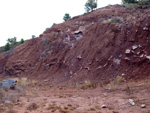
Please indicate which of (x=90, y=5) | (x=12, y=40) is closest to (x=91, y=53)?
(x=90, y=5)

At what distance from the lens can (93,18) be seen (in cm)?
2275

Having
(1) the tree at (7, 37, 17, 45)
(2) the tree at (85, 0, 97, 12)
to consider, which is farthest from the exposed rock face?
(1) the tree at (7, 37, 17, 45)

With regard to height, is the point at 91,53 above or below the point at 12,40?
below

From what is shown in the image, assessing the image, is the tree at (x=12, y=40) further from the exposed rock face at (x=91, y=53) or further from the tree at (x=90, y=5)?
the tree at (x=90, y=5)

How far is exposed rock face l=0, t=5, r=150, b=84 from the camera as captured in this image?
1178cm

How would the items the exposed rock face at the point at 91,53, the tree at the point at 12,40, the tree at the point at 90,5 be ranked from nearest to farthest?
the exposed rock face at the point at 91,53, the tree at the point at 90,5, the tree at the point at 12,40

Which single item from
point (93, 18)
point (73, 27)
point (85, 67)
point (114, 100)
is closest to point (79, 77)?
point (85, 67)

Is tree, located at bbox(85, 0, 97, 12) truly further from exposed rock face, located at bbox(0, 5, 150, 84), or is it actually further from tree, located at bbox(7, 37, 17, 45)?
tree, located at bbox(7, 37, 17, 45)

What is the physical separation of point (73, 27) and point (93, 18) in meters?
3.21

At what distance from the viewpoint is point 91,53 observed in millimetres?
15102

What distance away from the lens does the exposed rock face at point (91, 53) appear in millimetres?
11781

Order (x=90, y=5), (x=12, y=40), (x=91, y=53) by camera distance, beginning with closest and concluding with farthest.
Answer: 1. (x=91, y=53)
2. (x=90, y=5)
3. (x=12, y=40)

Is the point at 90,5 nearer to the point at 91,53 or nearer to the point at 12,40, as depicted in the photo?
the point at 91,53

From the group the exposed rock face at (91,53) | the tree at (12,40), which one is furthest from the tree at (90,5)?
the tree at (12,40)
